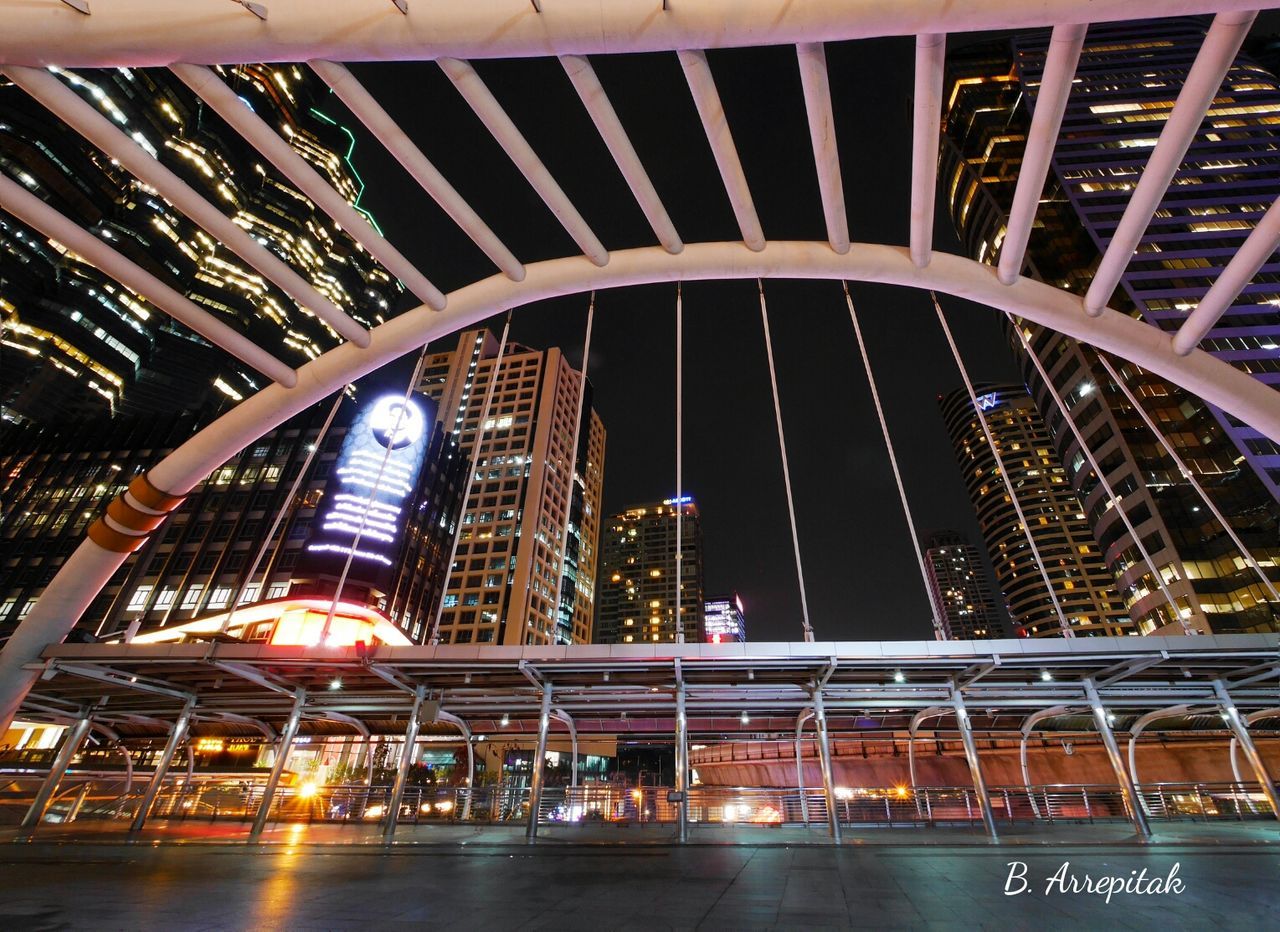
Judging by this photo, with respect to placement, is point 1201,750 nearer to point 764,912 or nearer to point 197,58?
point 764,912

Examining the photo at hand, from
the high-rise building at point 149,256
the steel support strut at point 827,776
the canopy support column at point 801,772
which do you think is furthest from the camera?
the high-rise building at point 149,256

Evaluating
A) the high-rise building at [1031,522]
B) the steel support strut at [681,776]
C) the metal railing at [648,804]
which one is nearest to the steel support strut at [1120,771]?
the metal railing at [648,804]

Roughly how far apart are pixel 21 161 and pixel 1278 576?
164780mm

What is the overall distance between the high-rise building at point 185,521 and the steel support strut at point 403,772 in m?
43.6

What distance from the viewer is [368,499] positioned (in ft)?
91.4

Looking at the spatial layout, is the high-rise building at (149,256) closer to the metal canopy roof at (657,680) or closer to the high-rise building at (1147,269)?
the metal canopy roof at (657,680)

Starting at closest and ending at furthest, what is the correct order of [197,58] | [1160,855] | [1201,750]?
[197,58]
[1160,855]
[1201,750]

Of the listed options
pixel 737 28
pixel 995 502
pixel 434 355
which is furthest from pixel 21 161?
pixel 995 502

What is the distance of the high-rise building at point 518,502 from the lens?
96.1m

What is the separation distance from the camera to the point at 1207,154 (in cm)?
8312

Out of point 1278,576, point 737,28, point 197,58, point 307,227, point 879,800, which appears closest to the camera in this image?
Result: point 737,28

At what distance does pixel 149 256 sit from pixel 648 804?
5791 inches

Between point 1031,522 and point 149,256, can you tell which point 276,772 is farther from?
point 1031,522

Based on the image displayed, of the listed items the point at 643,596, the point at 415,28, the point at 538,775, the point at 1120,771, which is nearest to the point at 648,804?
the point at 538,775
